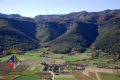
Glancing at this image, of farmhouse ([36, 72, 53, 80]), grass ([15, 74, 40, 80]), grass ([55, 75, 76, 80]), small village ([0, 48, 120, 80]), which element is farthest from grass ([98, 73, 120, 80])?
grass ([15, 74, 40, 80])

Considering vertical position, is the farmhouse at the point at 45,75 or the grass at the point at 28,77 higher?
Answer: the grass at the point at 28,77

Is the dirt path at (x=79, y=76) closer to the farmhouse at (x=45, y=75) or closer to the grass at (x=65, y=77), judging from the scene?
the grass at (x=65, y=77)

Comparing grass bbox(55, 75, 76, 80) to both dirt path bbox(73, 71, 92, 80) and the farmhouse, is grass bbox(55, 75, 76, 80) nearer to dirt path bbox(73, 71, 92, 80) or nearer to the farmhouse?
dirt path bbox(73, 71, 92, 80)

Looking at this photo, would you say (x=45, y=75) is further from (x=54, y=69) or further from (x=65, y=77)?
(x=54, y=69)

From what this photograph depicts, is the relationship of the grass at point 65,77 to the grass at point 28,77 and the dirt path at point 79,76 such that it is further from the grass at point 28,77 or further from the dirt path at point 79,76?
the grass at point 28,77

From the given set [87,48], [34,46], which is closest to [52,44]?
[34,46]

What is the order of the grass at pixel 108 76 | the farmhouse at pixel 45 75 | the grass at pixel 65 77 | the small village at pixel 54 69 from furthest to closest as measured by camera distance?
the grass at pixel 108 76
the small village at pixel 54 69
the farmhouse at pixel 45 75
the grass at pixel 65 77

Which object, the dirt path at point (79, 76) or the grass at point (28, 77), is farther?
the dirt path at point (79, 76)

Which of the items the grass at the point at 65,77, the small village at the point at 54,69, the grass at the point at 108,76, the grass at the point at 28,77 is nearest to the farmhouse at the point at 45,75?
the small village at the point at 54,69

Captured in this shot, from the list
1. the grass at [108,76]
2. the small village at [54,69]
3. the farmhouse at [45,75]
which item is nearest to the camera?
the farmhouse at [45,75]

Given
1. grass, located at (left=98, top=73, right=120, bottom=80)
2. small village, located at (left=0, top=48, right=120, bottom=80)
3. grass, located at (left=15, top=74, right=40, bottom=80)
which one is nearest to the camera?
grass, located at (left=15, top=74, right=40, bottom=80)

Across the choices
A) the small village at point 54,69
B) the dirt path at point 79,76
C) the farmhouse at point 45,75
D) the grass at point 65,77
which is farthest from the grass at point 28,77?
the dirt path at point 79,76

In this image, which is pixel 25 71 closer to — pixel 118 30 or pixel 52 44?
pixel 52 44

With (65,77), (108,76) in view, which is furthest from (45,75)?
(108,76)
